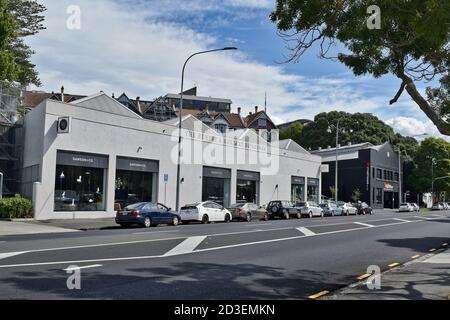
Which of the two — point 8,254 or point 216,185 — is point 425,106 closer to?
point 8,254

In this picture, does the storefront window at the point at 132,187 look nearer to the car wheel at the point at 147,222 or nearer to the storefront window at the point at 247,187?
the car wheel at the point at 147,222

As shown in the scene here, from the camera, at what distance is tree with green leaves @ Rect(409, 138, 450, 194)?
79125 mm

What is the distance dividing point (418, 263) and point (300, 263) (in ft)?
10.1

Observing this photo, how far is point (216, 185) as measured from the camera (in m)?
40.0

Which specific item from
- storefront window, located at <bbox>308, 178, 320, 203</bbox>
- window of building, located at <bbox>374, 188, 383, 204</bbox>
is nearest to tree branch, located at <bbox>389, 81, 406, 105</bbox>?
storefront window, located at <bbox>308, 178, 320, 203</bbox>

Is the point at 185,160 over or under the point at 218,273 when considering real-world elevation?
over

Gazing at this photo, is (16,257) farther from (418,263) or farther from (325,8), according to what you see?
(418,263)

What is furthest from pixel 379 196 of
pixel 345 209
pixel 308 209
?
pixel 308 209

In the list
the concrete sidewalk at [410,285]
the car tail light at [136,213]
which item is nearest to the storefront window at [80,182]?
the car tail light at [136,213]

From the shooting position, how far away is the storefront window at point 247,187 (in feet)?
139

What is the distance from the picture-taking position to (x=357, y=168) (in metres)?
73.4

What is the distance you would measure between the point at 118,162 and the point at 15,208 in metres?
7.37

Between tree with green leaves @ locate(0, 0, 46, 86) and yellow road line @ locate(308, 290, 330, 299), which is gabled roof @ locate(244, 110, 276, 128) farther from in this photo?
yellow road line @ locate(308, 290, 330, 299)
